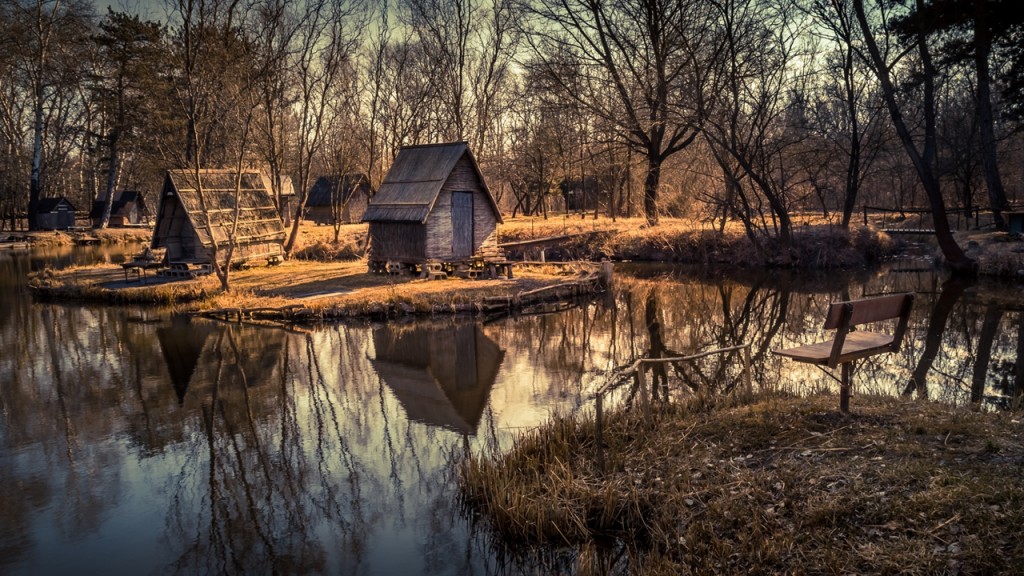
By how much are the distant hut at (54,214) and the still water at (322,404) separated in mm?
40183

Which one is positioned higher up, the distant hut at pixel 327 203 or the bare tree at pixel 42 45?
the bare tree at pixel 42 45

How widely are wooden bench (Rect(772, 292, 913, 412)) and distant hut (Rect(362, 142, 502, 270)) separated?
18581 mm

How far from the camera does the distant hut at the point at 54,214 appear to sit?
5816 centimetres

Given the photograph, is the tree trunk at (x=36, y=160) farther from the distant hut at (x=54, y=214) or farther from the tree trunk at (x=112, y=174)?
the distant hut at (x=54, y=214)

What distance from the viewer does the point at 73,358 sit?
17.1m

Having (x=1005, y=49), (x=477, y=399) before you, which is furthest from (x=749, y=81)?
(x=477, y=399)

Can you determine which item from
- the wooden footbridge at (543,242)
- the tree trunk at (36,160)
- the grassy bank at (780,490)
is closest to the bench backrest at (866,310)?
the grassy bank at (780,490)

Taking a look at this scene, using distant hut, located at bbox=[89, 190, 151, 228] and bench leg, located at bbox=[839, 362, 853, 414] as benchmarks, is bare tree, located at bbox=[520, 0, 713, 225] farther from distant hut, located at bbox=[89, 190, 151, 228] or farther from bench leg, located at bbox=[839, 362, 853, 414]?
distant hut, located at bbox=[89, 190, 151, 228]

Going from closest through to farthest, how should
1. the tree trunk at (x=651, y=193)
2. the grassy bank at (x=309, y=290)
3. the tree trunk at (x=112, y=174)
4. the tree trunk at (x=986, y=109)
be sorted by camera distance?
1. the grassy bank at (x=309, y=290)
2. the tree trunk at (x=986, y=109)
3. the tree trunk at (x=651, y=193)
4. the tree trunk at (x=112, y=174)

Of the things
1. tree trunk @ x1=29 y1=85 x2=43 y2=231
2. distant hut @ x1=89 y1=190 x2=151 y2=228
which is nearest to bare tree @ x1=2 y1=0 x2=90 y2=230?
tree trunk @ x1=29 y1=85 x2=43 y2=231

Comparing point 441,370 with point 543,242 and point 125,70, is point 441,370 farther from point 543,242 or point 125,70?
point 125,70

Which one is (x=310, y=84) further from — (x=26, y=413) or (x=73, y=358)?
(x=26, y=413)

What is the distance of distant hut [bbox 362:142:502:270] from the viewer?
2628cm

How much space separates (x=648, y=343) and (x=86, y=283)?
20.6 metres
